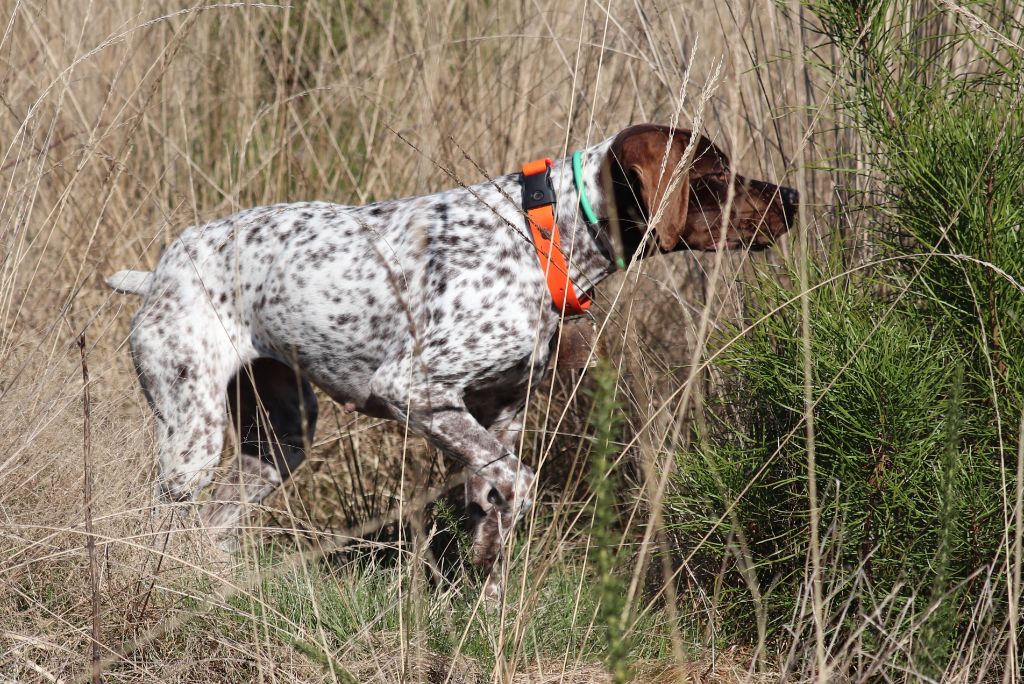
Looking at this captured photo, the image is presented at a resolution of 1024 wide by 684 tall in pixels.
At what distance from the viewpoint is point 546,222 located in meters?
3.28

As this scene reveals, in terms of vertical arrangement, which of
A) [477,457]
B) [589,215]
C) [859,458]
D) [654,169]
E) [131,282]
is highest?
[654,169]

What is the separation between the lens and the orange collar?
3.18 meters

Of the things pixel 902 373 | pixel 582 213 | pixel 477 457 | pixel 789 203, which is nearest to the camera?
pixel 902 373

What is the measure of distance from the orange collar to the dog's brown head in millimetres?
180

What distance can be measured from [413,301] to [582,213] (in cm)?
58

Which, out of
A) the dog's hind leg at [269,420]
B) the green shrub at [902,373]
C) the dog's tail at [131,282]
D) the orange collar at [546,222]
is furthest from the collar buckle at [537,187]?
the dog's tail at [131,282]

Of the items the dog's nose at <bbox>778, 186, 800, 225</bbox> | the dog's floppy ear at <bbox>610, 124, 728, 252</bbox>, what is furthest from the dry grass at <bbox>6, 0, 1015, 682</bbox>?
the dog's floppy ear at <bbox>610, 124, 728, 252</bbox>

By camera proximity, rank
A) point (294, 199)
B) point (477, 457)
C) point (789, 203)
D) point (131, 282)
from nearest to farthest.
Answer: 1. point (477, 457)
2. point (789, 203)
3. point (131, 282)
4. point (294, 199)

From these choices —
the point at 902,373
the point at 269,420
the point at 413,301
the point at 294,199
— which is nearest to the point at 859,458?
the point at 902,373

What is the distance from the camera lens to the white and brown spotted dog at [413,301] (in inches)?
125

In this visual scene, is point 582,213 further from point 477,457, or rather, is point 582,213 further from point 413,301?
point 477,457

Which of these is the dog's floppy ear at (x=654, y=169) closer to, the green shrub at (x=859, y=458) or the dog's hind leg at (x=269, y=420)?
the green shrub at (x=859, y=458)

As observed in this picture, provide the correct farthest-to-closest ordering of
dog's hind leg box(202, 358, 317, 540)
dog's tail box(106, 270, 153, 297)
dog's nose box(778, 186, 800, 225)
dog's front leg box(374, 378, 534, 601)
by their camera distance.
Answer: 1. dog's hind leg box(202, 358, 317, 540)
2. dog's tail box(106, 270, 153, 297)
3. dog's nose box(778, 186, 800, 225)
4. dog's front leg box(374, 378, 534, 601)

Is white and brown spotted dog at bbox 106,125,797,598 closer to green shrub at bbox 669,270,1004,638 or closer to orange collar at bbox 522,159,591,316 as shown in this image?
orange collar at bbox 522,159,591,316
